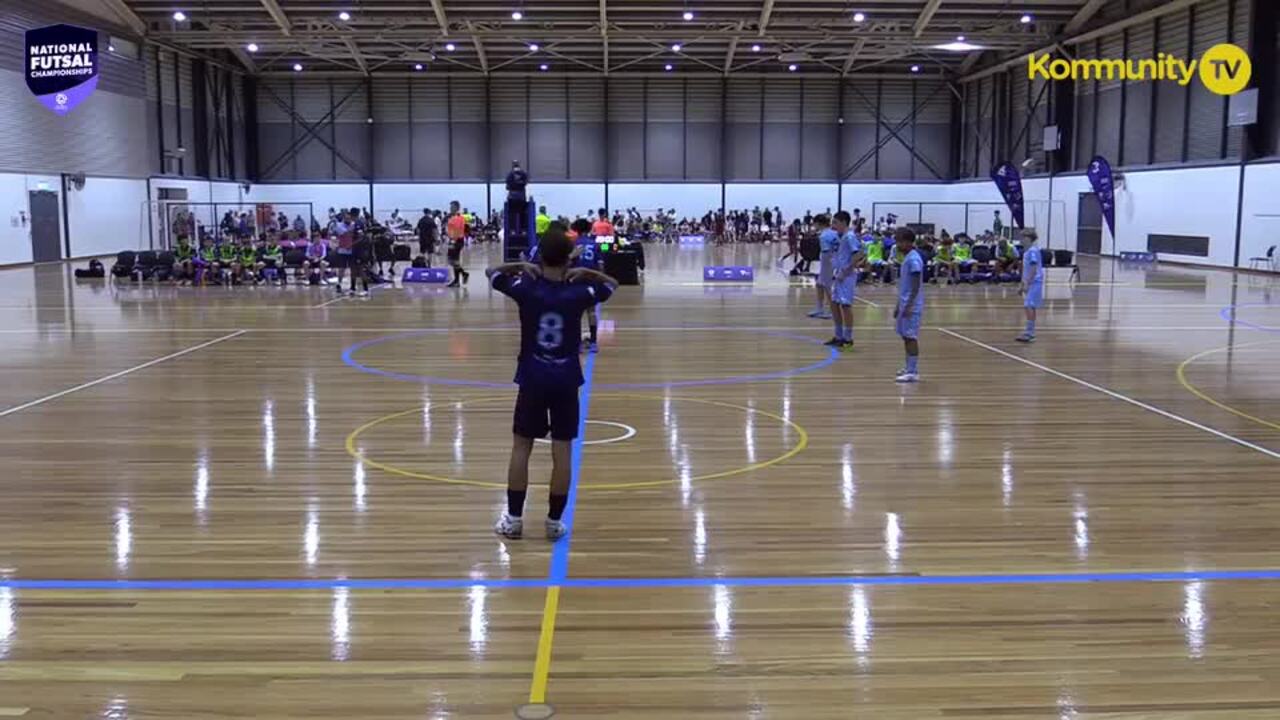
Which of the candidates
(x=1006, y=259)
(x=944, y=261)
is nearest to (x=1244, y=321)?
(x=1006, y=259)

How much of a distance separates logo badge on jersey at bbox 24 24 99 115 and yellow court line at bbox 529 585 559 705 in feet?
83.6

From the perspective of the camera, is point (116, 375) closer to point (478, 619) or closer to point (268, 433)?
point (268, 433)

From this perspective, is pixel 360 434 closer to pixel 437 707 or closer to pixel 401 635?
pixel 401 635

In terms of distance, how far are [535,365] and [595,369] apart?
688 centimetres

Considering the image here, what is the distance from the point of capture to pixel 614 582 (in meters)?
5.68

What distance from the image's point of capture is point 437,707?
4.24 metres

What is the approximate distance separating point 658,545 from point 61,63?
26.5 meters

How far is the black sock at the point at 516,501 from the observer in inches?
251

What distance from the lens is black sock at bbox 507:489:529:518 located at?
6.39m

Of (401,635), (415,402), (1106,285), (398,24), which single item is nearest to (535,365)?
(401,635)

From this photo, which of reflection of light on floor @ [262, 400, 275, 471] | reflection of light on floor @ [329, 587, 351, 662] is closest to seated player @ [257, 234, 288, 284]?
reflection of light on floor @ [262, 400, 275, 471]

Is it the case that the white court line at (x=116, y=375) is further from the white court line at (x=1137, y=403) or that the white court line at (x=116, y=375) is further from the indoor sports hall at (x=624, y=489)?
the white court line at (x=1137, y=403)

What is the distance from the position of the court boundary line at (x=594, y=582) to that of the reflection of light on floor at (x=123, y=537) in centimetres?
31

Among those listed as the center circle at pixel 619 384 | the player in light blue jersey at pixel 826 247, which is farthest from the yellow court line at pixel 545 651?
the player in light blue jersey at pixel 826 247
